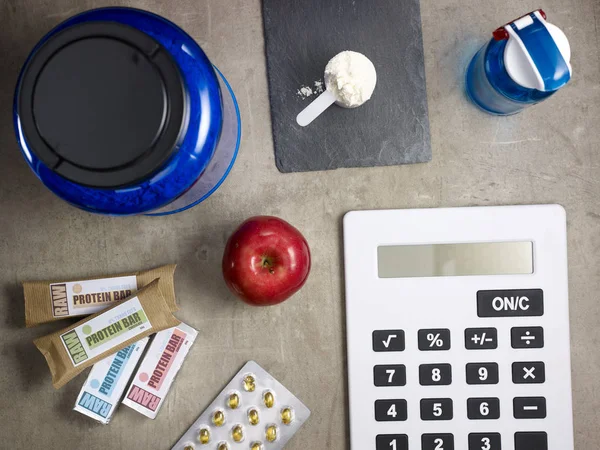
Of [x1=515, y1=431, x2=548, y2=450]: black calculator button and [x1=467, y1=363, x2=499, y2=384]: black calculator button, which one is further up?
[x1=467, y1=363, x2=499, y2=384]: black calculator button

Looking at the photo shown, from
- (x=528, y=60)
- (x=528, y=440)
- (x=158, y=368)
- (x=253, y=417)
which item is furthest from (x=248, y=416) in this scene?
(x=528, y=60)

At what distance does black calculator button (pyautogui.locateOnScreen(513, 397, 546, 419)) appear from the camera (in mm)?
628

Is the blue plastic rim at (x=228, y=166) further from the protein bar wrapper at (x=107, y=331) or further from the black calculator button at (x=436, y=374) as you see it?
the black calculator button at (x=436, y=374)

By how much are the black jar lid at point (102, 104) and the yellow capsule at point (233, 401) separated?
289 mm

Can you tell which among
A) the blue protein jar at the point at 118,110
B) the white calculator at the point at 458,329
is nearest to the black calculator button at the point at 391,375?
the white calculator at the point at 458,329

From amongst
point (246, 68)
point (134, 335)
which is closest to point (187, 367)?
point (134, 335)

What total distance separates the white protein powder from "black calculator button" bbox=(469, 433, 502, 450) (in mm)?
405

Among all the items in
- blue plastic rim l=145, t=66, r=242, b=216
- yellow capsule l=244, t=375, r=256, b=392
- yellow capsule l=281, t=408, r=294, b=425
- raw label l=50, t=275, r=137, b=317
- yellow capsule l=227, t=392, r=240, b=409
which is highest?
blue plastic rim l=145, t=66, r=242, b=216

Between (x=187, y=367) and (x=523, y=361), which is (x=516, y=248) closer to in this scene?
(x=523, y=361)

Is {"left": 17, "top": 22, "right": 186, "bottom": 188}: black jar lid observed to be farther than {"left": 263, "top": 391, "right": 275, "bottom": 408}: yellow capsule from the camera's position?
No

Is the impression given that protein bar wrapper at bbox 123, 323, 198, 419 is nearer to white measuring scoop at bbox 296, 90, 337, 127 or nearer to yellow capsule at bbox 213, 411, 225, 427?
yellow capsule at bbox 213, 411, 225, 427

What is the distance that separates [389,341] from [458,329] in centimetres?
8

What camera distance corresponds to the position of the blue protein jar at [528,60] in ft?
1.79

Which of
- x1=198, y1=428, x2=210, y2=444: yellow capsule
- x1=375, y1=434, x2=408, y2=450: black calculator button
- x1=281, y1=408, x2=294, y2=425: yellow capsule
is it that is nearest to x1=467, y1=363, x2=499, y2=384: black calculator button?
x1=375, y1=434, x2=408, y2=450: black calculator button
